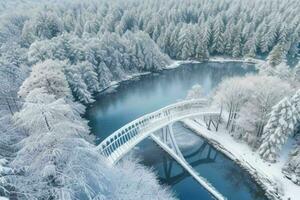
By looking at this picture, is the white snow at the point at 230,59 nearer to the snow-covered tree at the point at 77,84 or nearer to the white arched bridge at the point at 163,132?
the white arched bridge at the point at 163,132

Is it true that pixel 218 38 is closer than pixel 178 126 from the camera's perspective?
No

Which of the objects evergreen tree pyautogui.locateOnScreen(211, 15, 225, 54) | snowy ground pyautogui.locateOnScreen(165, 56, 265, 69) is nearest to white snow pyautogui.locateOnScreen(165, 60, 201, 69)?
snowy ground pyautogui.locateOnScreen(165, 56, 265, 69)

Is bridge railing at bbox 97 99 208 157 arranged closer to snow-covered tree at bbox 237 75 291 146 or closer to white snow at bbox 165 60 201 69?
snow-covered tree at bbox 237 75 291 146

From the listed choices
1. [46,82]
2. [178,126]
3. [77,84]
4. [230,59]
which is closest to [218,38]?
[230,59]

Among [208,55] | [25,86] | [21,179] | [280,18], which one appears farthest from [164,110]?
[280,18]

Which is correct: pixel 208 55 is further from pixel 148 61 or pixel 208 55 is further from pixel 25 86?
pixel 25 86

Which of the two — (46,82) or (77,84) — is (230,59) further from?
(46,82)
